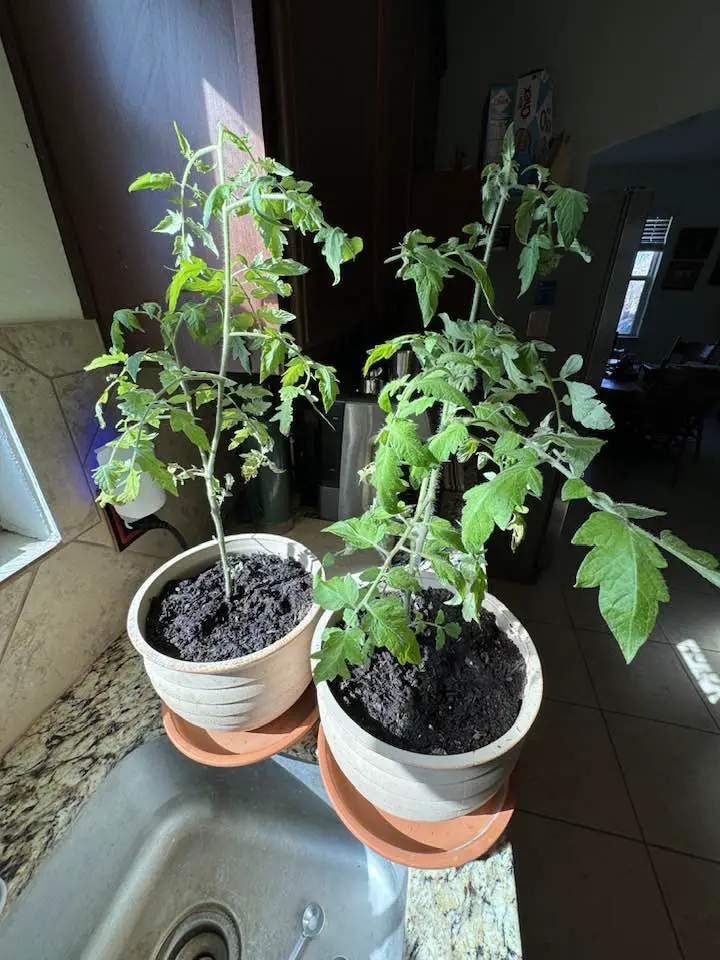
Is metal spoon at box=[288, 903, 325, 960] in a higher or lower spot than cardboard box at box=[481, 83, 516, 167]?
lower

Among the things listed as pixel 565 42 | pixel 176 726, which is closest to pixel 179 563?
pixel 176 726

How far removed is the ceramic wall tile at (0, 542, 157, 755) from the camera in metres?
0.68

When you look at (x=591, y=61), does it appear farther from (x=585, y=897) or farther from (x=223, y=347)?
(x=585, y=897)

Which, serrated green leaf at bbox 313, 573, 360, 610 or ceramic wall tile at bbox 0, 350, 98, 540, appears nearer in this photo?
serrated green leaf at bbox 313, 573, 360, 610

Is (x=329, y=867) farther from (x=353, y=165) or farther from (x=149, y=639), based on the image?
(x=353, y=165)

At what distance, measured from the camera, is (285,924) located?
0.67 metres

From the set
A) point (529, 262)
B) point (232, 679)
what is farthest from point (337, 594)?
point (529, 262)

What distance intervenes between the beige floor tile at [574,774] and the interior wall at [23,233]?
5.43ft

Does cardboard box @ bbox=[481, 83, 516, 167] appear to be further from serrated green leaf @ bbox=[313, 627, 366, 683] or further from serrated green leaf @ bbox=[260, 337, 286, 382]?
serrated green leaf @ bbox=[313, 627, 366, 683]

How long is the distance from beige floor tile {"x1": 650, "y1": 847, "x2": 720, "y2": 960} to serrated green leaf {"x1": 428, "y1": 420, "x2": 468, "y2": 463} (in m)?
1.44

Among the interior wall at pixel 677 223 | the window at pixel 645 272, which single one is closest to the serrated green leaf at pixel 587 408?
the interior wall at pixel 677 223

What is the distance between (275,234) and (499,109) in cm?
202

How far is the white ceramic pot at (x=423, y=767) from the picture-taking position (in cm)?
45

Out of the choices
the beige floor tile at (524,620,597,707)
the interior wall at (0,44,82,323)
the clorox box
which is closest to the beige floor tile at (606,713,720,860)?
the beige floor tile at (524,620,597,707)
